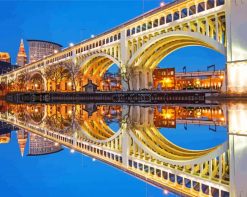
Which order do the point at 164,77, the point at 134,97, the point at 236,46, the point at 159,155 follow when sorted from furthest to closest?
the point at 164,77 < the point at 134,97 < the point at 236,46 < the point at 159,155

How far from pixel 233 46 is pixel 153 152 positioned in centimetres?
2321

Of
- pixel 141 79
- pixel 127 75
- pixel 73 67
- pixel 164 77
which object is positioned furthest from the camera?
pixel 164 77

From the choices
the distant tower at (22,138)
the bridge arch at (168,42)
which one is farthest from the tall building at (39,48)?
the distant tower at (22,138)

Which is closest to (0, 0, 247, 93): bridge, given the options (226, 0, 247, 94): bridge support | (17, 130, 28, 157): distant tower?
(226, 0, 247, 94): bridge support

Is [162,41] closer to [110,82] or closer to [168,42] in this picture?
[168,42]

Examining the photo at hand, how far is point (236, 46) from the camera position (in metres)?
34.7

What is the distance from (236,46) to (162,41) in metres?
19.5

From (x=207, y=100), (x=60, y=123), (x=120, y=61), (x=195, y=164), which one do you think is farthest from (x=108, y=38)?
(x=195, y=164)

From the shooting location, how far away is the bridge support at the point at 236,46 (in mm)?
33688

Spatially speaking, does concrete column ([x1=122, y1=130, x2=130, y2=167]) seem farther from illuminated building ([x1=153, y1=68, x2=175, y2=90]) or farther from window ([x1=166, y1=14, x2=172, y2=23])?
illuminated building ([x1=153, y1=68, x2=175, y2=90])

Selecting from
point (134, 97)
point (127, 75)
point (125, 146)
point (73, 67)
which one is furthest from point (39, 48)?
point (125, 146)

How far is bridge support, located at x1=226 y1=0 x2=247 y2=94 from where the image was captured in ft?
111

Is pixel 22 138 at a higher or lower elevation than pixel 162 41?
lower

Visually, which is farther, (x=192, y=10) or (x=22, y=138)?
(x=192, y=10)
